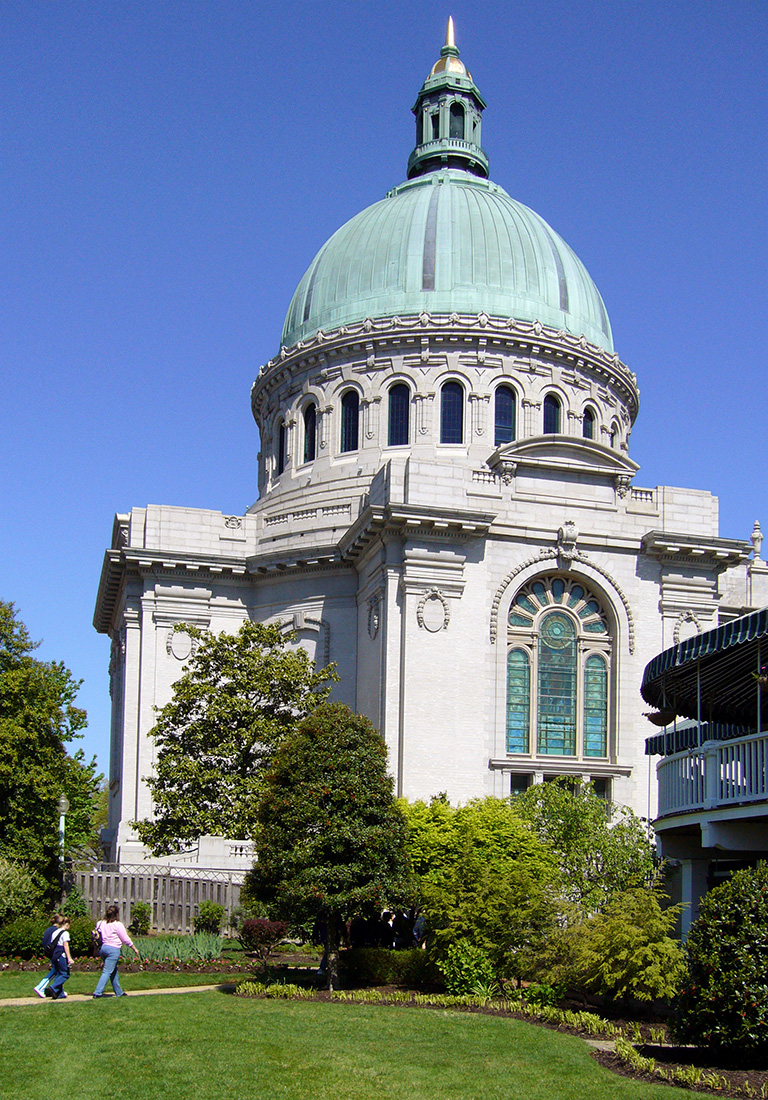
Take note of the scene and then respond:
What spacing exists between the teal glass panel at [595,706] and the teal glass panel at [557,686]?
47 cm

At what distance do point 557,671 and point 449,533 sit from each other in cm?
594

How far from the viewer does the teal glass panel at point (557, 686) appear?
40188 mm

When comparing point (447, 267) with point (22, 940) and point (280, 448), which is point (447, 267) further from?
point (22, 940)

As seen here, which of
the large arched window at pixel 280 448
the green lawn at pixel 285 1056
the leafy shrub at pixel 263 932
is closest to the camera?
the green lawn at pixel 285 1056

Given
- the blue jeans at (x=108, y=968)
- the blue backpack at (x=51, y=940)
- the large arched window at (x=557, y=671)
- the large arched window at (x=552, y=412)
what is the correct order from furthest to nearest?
1. the large arched window at (x=552, y=412)
2. the large arched window at (x=557, y=671)
3. the blue backpack at (x=51, y=940)
4. the blue jeans at (x=108, y=968)

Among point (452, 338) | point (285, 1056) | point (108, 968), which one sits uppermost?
point (452, 338)

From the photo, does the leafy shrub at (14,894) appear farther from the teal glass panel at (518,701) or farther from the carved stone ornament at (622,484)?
the carved stone ornament at (622,484)

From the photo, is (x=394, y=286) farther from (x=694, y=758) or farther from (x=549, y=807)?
(x=694, y=758)

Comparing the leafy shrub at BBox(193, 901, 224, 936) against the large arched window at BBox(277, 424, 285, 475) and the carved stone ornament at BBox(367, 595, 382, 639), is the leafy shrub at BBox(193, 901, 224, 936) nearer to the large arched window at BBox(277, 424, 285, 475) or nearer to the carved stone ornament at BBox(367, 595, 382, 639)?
the carved stone ornament at BBox(367, 595, 382, 639)

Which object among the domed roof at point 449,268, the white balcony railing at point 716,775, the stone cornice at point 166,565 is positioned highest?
the domed roof at point 449,268

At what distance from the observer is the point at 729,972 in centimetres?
1575

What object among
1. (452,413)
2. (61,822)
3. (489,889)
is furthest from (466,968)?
(452,413)

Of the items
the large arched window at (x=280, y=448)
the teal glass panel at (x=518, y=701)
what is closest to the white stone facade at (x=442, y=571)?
the teal glass panel at (x=518, y=701)

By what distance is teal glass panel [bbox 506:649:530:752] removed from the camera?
3978 centimetres
